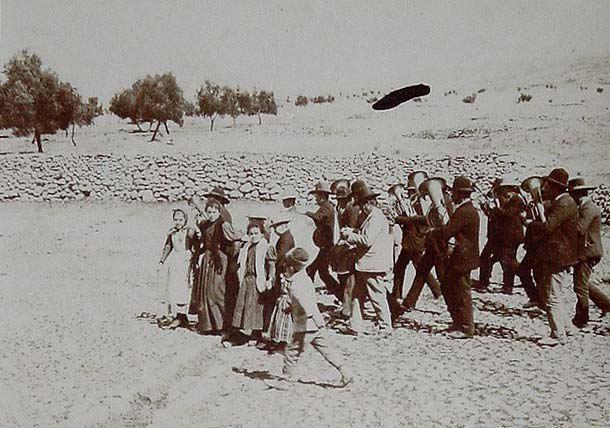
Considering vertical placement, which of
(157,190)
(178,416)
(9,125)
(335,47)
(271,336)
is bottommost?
(178,416)

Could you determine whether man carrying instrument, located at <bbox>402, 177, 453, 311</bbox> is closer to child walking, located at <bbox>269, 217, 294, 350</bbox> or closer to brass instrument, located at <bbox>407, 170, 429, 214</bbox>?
brass instrument, located at <bbox>407, 170, 429, 214</bbox>

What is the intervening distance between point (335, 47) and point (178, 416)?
1717 mm

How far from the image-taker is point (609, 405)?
8.41 ft

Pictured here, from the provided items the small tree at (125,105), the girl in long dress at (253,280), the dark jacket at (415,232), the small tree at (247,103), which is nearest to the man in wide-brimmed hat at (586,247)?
the dark jacket at (415,232)

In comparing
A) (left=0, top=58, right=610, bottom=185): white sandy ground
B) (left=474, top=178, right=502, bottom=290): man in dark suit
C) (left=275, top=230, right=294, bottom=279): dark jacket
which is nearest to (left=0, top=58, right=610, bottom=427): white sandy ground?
(left=0, top=58, right=610, bottom=185): white sandy ground

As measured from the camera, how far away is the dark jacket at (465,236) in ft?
9.27

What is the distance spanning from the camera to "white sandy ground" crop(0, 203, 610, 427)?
2.60 m

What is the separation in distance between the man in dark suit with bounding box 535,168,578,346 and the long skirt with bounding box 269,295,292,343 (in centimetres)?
104

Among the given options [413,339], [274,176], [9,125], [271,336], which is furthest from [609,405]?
[9,125]

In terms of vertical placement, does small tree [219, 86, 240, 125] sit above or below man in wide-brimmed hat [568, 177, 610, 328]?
above

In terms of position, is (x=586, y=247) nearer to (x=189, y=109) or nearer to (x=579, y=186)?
(x=579, y=186)

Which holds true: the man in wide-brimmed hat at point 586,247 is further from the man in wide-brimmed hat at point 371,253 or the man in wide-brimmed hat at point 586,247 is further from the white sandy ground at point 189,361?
the man in wide-brimmed hat at point 371,253

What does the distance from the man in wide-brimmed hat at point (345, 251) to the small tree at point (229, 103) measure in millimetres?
574

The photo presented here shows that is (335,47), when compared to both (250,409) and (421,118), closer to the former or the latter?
(421,118)
